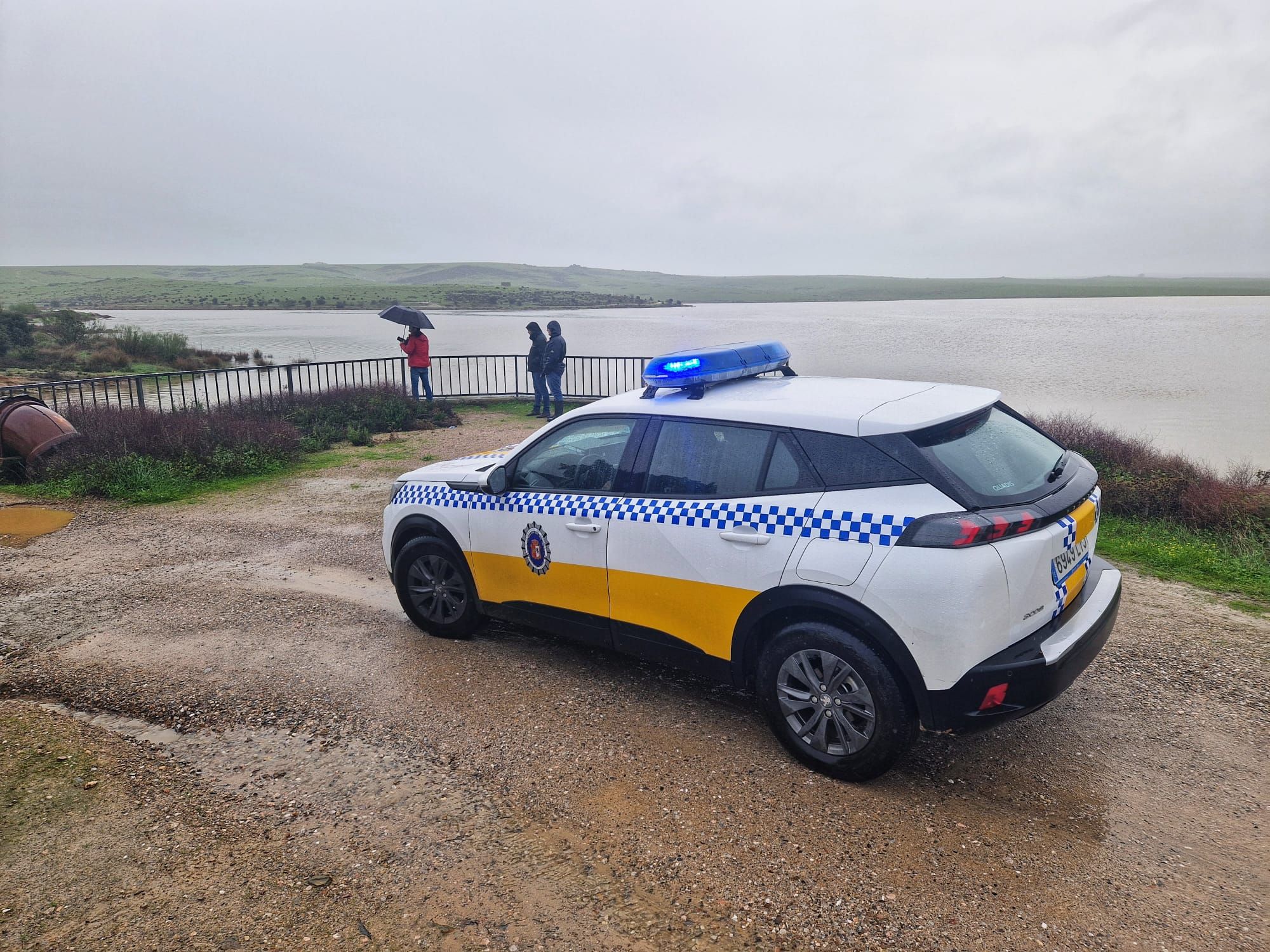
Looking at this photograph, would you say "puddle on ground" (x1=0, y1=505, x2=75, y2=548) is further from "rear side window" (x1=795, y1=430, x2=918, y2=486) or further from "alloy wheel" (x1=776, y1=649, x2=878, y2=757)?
"rear side window" (x1=795, y1=430, x2=918, y2=486)

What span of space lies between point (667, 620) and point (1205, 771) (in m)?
2.56

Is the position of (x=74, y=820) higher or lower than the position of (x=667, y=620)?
lower

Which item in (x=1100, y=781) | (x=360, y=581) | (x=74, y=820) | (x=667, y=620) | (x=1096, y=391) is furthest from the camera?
(x=1096, y=391)

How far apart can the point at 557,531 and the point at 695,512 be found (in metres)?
0.92

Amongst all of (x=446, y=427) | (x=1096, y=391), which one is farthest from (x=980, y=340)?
(x=446, y=427)

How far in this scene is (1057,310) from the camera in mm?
74062

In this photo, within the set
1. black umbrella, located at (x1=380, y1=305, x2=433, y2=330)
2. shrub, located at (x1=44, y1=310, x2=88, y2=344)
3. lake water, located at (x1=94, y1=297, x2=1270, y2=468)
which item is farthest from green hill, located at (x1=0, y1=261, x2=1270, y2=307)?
black umbrella, located at (x1=380, y1=305, x2=433, y2=330)

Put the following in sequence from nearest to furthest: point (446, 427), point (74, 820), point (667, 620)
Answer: point (74, 820) < point (667, 620) < point (446, 427)

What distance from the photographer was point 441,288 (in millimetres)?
99375

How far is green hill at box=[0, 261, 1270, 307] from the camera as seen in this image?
85.1 m

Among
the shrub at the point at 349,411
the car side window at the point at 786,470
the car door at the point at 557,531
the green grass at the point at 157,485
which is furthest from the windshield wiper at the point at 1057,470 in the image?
the shrub at the point at 349,411

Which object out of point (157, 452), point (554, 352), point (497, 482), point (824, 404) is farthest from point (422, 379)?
point (824, 404)

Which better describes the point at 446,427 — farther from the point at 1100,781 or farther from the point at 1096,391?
the point at 1096,391

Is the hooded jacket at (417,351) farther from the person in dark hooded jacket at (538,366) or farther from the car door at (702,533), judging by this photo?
the car door at (702,533)
